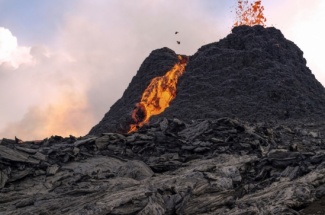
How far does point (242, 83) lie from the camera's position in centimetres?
6366

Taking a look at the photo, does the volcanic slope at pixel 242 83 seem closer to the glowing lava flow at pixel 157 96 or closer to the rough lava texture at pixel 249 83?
the rough lava texture at pixel 249 83

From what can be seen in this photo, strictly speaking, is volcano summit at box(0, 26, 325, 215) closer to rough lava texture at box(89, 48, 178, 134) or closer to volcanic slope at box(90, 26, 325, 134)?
volcanic slope at box(90, 26, 325, 134)

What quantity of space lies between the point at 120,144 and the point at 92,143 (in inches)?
92.0

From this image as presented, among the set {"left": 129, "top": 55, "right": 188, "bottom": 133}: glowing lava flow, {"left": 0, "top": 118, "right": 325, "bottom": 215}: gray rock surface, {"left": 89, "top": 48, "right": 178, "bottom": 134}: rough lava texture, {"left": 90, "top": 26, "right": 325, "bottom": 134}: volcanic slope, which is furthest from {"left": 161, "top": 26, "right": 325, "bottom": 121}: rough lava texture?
{"left": 0, "top": 118, "right": 325, "bottom": 215}: gray rock surface

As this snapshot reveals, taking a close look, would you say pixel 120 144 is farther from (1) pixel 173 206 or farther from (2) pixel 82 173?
(1) pixel 173 206

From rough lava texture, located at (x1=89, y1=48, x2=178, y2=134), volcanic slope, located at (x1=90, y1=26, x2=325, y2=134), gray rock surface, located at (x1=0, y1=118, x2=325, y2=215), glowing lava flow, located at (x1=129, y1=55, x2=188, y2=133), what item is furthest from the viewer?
glowing lava flow, located at (x1=129, y1=55, x2=188, y2=133)

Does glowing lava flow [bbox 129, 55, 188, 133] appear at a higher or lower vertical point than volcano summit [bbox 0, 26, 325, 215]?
higher

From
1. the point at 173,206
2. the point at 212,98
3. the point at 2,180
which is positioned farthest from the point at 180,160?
the point at 212,98

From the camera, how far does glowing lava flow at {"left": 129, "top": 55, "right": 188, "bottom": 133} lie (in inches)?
2544

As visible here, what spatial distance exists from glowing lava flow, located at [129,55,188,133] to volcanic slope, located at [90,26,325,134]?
4.67 ft

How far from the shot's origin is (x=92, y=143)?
33.8 m

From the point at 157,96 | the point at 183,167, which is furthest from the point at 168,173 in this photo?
the point at 157,96

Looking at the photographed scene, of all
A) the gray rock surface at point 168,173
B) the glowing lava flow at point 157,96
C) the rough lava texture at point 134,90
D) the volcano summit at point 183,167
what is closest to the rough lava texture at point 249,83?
the volcano summit at point 183,167

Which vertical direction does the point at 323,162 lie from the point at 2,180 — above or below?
below
